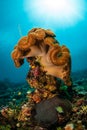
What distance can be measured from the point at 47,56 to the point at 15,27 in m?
115

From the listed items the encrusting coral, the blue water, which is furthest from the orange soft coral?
the blue water

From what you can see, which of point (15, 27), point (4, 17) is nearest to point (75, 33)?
point (15, 27)

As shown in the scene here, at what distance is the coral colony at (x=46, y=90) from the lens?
7.01 metres

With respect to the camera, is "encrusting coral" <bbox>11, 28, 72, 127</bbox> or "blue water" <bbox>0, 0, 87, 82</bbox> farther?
"blue water" <bbox>0, 0, 87, 82</bbox>

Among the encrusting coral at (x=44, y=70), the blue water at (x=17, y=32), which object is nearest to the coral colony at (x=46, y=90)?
the encrusting coral at (x=44, y=70)

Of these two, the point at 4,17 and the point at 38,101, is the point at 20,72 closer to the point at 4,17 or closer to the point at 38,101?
the point at 4,17

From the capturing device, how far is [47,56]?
741cm

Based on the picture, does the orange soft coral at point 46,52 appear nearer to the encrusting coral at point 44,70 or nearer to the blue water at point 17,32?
the encrusting coral at point 44,70

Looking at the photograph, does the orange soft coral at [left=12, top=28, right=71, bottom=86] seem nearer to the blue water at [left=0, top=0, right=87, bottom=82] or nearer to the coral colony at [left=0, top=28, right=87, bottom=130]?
the coral colony at [left=0, top=28, right=87, bottom=130]

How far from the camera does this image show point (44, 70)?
7.72 m

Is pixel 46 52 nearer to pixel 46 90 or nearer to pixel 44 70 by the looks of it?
pixel 44 70

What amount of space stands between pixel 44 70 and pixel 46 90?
1.99 feet

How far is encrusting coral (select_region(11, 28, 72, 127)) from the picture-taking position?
7.04m

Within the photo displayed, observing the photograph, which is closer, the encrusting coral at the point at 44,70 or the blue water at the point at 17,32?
the encrusting coral at the point at 44,70
